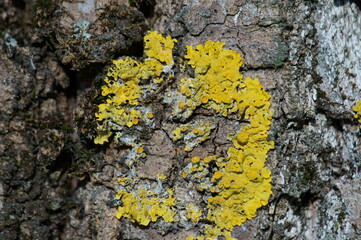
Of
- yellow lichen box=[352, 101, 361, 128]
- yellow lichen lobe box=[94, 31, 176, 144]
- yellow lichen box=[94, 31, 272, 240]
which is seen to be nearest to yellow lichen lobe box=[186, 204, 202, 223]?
yellow lichen box=[94, 31, 272, 240]

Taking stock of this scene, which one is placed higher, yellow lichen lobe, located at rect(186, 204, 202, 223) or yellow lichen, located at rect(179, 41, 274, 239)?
yellow lichen, located at rect(179, 41, 274, 239)

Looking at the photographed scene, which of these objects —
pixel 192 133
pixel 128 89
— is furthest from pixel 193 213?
pixel 128 89

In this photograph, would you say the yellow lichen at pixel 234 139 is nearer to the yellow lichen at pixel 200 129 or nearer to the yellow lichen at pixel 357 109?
the yellow lichen at pixel 200 129

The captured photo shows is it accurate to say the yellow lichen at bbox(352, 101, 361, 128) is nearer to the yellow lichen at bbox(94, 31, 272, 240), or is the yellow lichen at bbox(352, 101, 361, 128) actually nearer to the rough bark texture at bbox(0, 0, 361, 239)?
the rough bark texture at bbox(0, 0, 361, 239)

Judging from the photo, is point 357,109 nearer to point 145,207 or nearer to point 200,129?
point 200,129

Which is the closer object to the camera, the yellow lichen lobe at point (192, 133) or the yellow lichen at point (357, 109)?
the yellow lichen lobe at point (192, 133)

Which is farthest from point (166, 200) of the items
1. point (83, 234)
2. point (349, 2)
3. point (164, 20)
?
point (349, 2)

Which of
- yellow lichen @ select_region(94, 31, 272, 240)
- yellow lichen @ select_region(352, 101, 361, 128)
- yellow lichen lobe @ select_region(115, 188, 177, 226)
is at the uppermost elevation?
yellow lichen @ select_region(352, 101, 361, 128)

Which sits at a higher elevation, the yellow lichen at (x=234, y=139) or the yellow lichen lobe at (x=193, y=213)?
the yellow lichen at (x=234, y=139)

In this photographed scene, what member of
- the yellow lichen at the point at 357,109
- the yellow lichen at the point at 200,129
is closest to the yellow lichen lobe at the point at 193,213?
the yellow lichen at the point at 200,129
